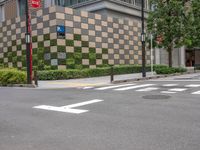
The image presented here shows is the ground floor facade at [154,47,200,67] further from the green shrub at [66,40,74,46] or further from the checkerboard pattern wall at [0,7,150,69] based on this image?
the green shrub at [66,40,74,46]

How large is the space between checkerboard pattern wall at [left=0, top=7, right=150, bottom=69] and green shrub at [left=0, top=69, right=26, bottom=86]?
575 cm

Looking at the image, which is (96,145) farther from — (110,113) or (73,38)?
(73,38)

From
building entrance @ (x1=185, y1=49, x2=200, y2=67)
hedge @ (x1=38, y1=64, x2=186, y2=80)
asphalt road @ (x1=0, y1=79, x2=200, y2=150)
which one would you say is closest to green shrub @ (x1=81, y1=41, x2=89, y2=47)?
hedge @ (x1=38, y1=64, x2=186, y2=80)

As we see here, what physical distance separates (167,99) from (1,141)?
643 cm

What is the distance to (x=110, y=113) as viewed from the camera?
25.8 ft

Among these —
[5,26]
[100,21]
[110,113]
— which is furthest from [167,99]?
[5,26]

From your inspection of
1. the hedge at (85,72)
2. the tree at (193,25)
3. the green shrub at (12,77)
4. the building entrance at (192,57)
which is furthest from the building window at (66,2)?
the building entrance at (192,57)

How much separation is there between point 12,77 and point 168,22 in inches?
602

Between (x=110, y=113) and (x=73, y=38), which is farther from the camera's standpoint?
(x=73, y=38)

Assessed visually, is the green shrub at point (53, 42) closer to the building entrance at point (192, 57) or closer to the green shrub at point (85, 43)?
the green shrub at point (85, 43)

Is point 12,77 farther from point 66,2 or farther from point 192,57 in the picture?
point 192,57

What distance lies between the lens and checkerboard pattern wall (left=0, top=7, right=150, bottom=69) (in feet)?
79.2

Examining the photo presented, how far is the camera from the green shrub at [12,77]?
59.6 ft

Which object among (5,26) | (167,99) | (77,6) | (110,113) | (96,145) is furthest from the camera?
(77,6)
